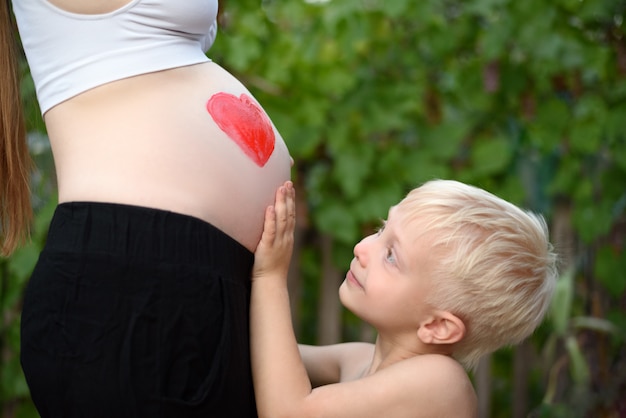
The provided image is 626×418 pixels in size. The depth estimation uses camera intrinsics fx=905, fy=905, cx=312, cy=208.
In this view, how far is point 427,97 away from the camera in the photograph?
11.0ft

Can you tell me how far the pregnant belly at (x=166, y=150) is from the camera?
131cm

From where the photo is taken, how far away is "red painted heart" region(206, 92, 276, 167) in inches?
55.0

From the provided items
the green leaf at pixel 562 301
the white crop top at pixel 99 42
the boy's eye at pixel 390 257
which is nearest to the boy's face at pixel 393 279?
the boy's eye at pixel 390 257

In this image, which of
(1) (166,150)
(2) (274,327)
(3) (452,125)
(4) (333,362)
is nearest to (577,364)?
(3) (452,125)

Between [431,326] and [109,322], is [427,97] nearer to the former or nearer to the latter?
[431,326]

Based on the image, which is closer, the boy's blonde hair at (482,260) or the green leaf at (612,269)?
the boy's blonde hair at (482,260)

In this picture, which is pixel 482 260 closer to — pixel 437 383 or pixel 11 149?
pixel 437 383

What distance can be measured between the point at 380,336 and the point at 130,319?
492 mm

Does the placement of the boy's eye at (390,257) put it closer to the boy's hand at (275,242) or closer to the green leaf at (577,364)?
the boy's hand at (275,242)

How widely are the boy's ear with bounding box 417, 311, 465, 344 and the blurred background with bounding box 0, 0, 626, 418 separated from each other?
5.15 ft

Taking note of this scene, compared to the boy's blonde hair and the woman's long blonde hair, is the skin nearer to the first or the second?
the boy's blonde hair

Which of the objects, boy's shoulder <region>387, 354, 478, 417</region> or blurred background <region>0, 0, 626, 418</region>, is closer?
boy's shoulder <region>387, 354, 478, 417</region>

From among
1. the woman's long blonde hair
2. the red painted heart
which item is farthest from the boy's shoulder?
the woman's long blonde hair

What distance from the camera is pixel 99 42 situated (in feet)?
4.40
